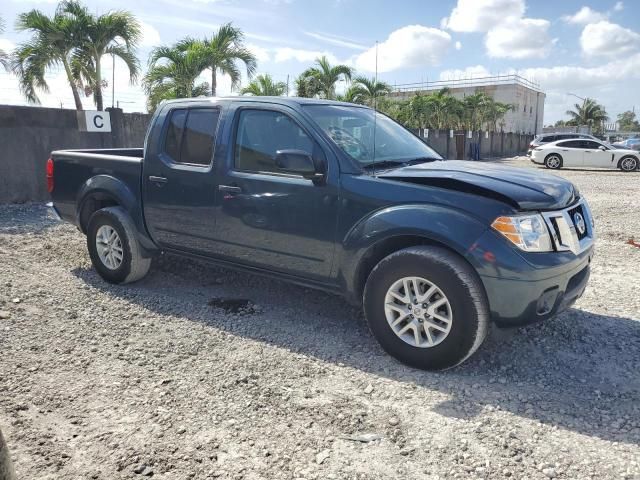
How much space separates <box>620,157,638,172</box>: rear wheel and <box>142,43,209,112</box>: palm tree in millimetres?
17081

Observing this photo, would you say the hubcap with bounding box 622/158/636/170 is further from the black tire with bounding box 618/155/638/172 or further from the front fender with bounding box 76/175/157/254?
the front fender with bounding box 76/175/157/254

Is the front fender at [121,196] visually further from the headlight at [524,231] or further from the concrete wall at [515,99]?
the concrete wall at [515,99]

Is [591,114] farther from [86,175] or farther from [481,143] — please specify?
[86,175]

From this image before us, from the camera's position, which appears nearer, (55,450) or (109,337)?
(55,450)

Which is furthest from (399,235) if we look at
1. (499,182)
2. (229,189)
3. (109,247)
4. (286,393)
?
(109,247)

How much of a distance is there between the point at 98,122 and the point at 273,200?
8.20 metres

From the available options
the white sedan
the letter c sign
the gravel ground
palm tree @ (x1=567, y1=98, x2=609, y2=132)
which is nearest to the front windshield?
the gravel ground

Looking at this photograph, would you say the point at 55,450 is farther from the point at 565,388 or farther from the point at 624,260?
the point at 624,260

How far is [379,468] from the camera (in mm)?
2561

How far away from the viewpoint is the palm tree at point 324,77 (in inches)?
1000

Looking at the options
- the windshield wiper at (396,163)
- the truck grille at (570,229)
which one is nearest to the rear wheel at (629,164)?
the truck grille at (570,229)

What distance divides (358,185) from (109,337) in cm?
223

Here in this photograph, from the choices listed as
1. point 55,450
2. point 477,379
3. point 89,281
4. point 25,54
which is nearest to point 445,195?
point 477,379

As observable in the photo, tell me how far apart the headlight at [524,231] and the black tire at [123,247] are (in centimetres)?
338
